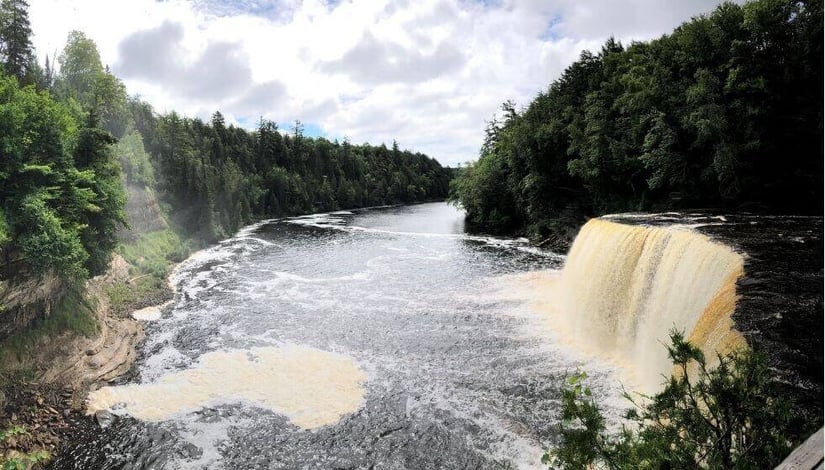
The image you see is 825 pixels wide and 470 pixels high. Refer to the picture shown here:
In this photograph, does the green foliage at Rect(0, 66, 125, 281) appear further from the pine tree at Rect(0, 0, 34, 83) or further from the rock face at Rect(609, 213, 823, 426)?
the pine tree at Rect(0, 0, 34, 83)

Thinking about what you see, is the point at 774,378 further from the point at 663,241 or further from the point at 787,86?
the point at 787,86

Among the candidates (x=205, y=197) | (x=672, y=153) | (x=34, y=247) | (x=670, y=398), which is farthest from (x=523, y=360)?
(x=205, y=197)

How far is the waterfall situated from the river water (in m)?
1.29

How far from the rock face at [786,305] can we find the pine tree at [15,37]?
Result: 4461 cm

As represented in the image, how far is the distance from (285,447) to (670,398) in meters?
8.07

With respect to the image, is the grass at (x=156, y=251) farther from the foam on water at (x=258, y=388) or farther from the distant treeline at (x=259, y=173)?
the foam on water at (x=258, y=388)

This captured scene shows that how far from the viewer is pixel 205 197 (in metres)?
43.2

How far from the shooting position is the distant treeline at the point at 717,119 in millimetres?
20141

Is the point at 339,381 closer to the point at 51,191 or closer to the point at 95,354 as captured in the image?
the point at 95,354

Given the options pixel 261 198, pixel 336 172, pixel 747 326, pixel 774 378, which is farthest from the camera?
pixel 336 172

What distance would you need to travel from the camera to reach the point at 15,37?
3578cm

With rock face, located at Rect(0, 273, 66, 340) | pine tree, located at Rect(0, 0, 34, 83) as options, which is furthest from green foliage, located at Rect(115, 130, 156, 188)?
rock face, located at Rect(0, 273, 66, 340)

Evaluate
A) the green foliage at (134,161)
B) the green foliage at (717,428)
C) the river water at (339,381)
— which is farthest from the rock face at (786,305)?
the green foliage at (134,161)

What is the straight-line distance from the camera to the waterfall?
31.0 feet
